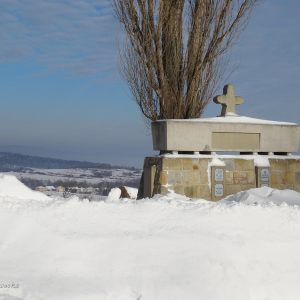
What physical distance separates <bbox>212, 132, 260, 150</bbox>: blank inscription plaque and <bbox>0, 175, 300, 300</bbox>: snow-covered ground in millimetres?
3044

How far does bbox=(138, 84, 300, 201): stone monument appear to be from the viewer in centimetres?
701

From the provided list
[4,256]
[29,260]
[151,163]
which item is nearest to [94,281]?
[29,260]

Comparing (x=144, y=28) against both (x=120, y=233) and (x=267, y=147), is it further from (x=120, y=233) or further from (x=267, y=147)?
(x=120, y=233)

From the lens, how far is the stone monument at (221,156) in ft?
23.0

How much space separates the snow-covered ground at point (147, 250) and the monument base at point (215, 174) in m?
2.50

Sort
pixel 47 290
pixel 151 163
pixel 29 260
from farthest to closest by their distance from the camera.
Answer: pixel 151 163 < pixel 29 260 < pixel 47 290

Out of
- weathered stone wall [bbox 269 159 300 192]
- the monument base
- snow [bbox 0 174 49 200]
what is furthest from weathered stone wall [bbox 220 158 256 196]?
snow [bbox 0 174 49 200]

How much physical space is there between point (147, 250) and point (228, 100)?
16.4ft

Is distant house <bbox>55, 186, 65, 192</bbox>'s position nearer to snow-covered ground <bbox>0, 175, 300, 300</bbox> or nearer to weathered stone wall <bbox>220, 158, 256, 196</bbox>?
weathered stone wall <bbox>220, 158, 256, 196</bbox>

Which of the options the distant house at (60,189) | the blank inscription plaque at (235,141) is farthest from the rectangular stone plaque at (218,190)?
the distant house at (60,189)

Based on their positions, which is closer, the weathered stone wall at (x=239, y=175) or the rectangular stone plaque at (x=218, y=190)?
the rectangular stone plaque at (x=218, y=190)

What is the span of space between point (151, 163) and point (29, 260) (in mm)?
4018

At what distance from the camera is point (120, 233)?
3826mm

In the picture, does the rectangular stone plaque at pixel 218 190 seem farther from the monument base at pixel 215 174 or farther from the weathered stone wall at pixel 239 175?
the weathered stone wall at pixel 239 175
